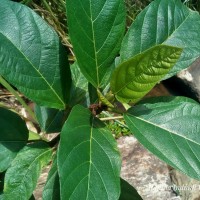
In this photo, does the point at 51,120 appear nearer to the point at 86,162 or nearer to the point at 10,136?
the point at 10,136

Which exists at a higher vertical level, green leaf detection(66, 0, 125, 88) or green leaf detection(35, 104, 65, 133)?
green leaf detection(66, 0, 125, 88)

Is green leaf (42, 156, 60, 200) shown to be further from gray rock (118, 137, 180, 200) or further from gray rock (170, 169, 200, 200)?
Result: gray rock (170, 169, 200, 200)

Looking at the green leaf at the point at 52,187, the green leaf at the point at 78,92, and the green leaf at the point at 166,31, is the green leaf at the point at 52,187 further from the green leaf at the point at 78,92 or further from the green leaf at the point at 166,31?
the green leaf at the point at 166,31

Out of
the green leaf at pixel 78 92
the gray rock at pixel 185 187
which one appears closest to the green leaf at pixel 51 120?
the green leaf at pixel 78 92

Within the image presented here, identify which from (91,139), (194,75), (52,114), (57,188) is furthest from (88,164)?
(194,75)

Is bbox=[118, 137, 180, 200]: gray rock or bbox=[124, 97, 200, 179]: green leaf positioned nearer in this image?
bbox=[124, 97, 200, 179]: green leaf

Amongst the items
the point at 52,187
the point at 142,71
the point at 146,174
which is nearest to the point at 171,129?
the point at 142,71

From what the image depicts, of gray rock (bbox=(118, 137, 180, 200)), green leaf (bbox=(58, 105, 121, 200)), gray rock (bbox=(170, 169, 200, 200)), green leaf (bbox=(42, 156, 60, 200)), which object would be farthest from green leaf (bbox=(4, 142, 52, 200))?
gray rock (bbox=(170, 169, 200, 200))
